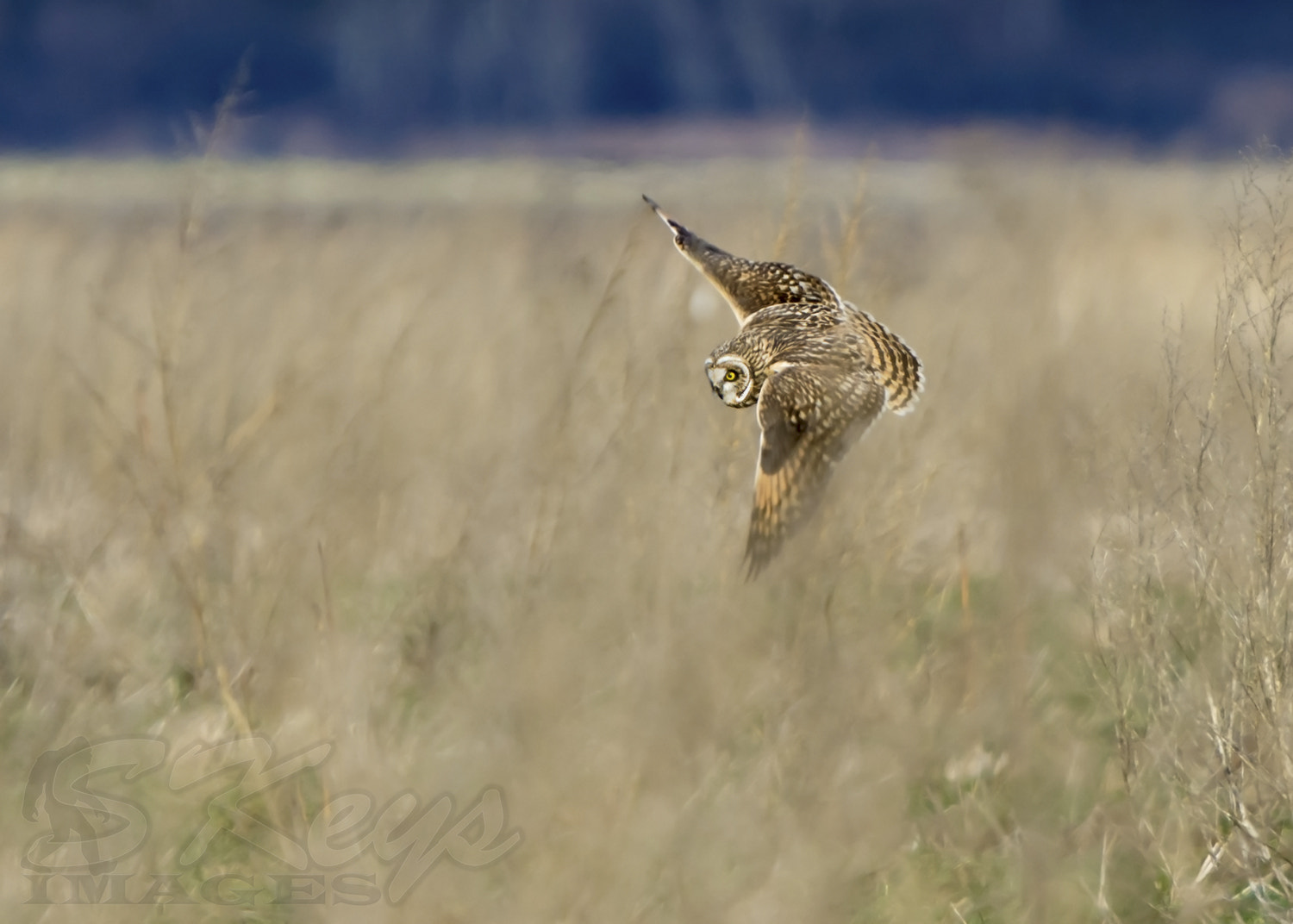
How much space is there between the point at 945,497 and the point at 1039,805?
3951 millimetres

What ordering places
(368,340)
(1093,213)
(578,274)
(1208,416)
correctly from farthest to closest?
(368,340)
(578,274)
(1208,416)
(1093,213)

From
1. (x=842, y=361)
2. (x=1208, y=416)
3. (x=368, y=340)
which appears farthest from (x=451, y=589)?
(x=368, y=340)

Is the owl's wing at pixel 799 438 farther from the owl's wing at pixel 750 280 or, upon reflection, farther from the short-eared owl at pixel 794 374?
the owl's wing at pixel 750 280

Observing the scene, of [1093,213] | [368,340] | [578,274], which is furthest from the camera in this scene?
[368,340]

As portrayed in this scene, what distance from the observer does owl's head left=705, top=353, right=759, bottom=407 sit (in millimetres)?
3170

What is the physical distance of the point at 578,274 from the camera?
3855 mm

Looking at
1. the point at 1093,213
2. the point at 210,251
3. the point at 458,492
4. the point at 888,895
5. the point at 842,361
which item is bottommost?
the point at 888,895

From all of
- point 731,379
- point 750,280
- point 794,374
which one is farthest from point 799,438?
point 750,280

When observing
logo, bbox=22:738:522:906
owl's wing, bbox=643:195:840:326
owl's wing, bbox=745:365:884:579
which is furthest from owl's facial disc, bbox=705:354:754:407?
logo, bbox=22:738:522:906

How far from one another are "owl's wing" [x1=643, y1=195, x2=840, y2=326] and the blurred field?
0.08 m

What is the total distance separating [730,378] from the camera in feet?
10.6

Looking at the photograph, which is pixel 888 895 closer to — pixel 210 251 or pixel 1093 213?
pixel 1093 213

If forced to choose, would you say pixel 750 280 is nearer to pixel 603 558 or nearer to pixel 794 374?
pixel 794 374

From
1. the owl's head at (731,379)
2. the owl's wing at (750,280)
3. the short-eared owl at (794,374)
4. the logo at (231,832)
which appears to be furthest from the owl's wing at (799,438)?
the logo at (231,832)
